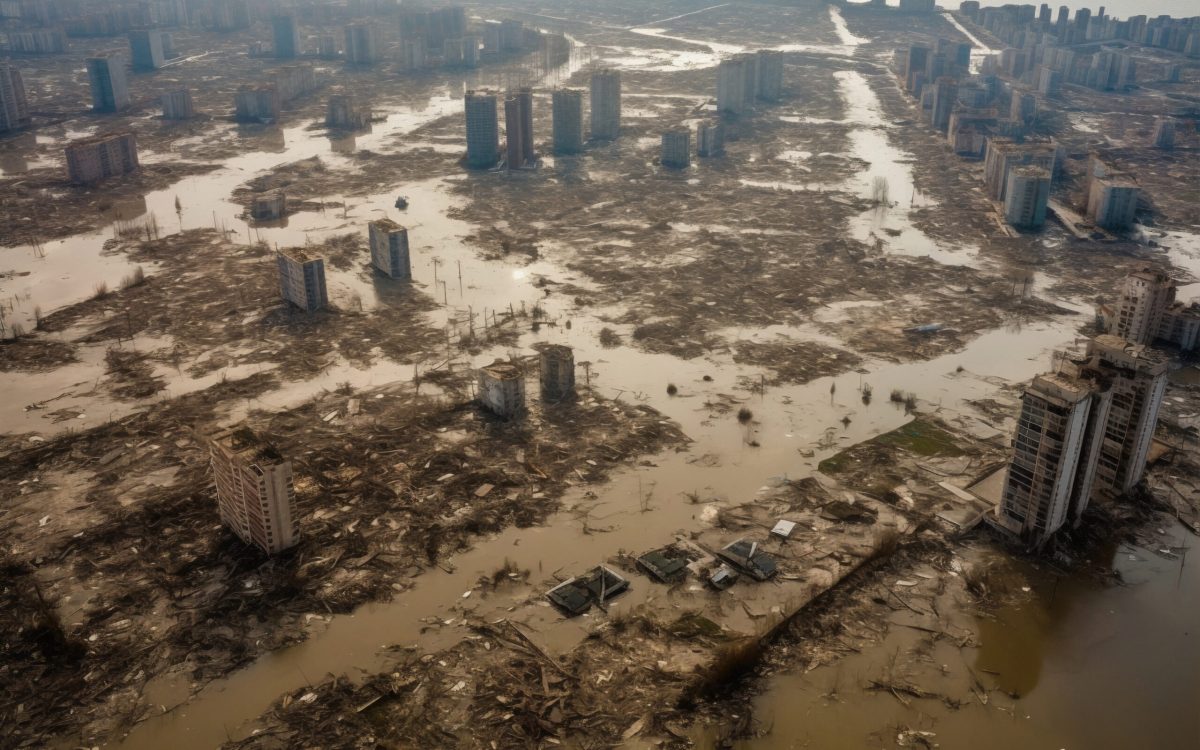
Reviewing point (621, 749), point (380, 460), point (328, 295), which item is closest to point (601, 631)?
point (621, 749)

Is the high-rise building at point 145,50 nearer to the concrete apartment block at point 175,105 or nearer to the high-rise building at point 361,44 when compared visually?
the high-rise building at point 361,44

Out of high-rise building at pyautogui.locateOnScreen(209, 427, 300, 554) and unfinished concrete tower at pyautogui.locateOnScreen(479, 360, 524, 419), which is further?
unfinished concrete tower at pyautogui.locateOnScreen(479, 360, 524, 419)

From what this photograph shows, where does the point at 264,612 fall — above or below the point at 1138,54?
below

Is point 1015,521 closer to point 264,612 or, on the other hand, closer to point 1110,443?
point 1110,443

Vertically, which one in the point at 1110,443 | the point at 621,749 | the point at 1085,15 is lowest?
the point at 621,749

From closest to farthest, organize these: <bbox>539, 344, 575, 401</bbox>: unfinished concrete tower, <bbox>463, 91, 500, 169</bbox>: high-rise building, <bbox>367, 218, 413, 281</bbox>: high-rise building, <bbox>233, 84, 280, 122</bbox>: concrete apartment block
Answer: <bbox>539, 344, 575, 401</bbox>: unfinished concrete tower → <bbox>367, 218, 413, 281</bbox>: high-rise building → <bbox>463, 91, 500, 169</bbox>: high-rise building → <bbox>233, 84, 280, 122</bbox>: concrete apartment block

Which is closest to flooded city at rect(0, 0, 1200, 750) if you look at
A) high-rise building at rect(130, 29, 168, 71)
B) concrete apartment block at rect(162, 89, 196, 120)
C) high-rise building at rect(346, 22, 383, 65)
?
concrete apartment block at rect(162, 89, 196, 120)

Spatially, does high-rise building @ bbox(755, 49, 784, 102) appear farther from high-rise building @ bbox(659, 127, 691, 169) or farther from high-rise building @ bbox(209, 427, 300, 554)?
high-rise building @ bbox(209, 427, 300, 554)
